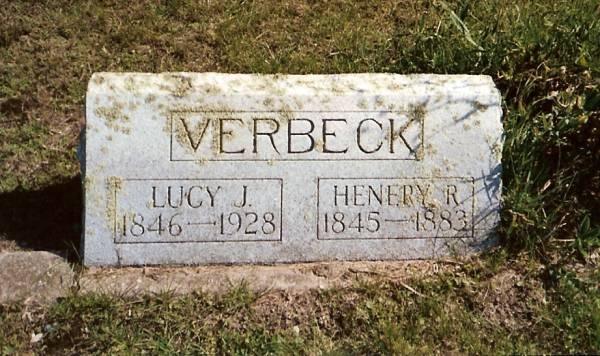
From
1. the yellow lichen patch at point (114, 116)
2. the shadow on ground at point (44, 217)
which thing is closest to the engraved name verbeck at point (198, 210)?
the yellow lichen patch at point (114, 116)

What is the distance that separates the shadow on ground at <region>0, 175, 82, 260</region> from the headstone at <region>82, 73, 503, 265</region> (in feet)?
1.43

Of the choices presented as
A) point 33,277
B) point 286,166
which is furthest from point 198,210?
point 33,277

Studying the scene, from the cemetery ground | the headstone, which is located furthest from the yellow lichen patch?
the cemetery ground

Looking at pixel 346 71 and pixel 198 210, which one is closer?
pixel 198 210

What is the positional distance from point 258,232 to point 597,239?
4.71ft

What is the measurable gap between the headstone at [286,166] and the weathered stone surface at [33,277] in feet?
0.43

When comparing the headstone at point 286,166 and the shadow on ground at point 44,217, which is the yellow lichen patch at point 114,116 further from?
the shadow on ground at point 44,217

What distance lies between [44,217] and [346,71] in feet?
5.67

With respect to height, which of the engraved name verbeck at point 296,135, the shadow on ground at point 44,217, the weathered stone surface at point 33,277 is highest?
the engraved name verbeck at point 296,135

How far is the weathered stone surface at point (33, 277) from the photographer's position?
3146 millimetres

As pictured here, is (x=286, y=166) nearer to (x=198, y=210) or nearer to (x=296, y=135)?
(x=296, y=135)

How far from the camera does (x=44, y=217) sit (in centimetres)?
371

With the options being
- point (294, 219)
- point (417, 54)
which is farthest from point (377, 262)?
point (417, 54)

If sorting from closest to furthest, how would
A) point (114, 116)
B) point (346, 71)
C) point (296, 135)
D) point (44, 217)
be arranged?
point (114, 116)
point (296, 135)
point (44, 217)
point (346, 71)
